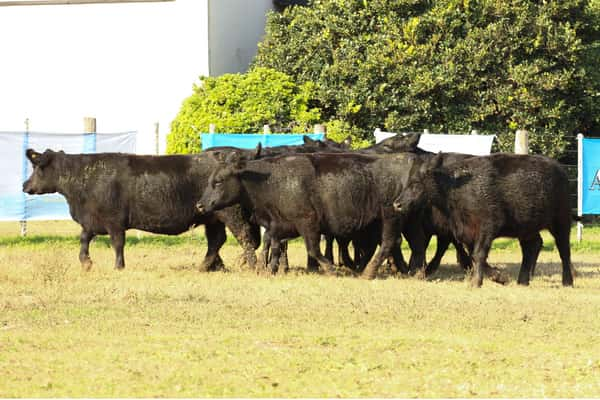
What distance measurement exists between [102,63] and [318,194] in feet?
49.2

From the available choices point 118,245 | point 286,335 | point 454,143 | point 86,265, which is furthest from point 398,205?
point 454,143

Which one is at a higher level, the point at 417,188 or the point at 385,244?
the point at 417,188

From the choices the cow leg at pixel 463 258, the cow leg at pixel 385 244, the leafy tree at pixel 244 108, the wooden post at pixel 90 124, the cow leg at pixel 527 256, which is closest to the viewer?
the cow leg at pixel 527 256

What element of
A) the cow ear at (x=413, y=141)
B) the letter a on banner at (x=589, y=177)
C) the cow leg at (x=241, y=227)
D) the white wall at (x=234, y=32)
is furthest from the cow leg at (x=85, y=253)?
the white wall at (x=234, y=32)

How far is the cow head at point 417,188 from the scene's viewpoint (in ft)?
51.4

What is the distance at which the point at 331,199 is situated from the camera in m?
16.5

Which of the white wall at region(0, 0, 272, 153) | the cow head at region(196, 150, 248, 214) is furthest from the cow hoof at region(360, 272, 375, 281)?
the white wall at region(0, 0, 272, 153)

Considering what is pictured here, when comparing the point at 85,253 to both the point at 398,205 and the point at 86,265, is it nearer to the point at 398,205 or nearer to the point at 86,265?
the point at 86,265

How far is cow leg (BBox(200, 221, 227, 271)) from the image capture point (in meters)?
17.5

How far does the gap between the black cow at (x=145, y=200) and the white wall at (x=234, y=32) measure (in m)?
12.3

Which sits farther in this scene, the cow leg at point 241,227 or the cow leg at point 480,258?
the cow leg at point 241,227

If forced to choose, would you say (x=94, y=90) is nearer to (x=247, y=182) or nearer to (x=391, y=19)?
(x=391, y=19)

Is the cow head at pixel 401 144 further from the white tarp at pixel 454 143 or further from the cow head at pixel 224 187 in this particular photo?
the white tarp at pixel 454 143

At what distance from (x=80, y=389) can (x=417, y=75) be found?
60.9 ft
